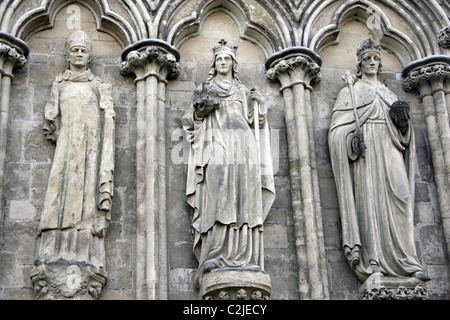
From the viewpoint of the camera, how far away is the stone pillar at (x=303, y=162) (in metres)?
10.1

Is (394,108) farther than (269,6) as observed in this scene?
No

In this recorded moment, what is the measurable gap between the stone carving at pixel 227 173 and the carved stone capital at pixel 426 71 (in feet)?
6.94

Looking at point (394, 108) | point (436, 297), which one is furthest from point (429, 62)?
point (436, 297)

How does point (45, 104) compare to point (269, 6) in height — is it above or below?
below

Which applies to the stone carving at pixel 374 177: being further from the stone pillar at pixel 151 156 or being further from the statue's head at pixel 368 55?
the stone pillar at pixel 151 156

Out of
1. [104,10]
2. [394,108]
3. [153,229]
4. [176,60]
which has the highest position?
[104,10]

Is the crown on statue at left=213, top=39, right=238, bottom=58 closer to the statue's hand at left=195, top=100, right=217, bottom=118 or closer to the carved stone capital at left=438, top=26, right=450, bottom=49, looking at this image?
the statue's hand at left=195, top=100, right=217, bottom=118

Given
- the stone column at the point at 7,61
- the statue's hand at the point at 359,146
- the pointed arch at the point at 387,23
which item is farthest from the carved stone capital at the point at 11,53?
the statue's hand at the point at 359,146

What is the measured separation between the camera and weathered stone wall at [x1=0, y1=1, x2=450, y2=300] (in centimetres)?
1005

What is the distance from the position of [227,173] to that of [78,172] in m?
1.62

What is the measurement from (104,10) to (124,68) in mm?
860

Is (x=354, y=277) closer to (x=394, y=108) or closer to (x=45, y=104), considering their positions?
(x=394, y=108)

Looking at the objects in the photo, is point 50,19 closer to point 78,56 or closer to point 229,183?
point 78,56

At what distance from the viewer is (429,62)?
37.8 feet
